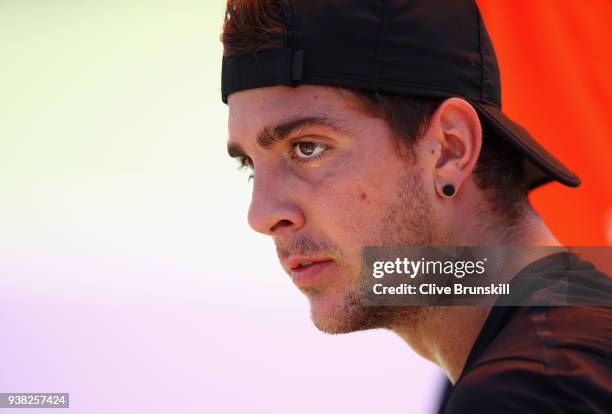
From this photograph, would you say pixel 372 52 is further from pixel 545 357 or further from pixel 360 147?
pixel 545 357

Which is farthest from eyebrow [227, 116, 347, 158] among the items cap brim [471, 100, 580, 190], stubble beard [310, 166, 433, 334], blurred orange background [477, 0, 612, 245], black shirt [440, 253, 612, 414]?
blurred orange background [477, 0, 612, 245]

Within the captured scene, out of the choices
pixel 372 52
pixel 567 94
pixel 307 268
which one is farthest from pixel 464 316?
pixel 567 94

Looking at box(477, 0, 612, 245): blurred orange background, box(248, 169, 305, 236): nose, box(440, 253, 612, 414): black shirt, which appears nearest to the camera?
box(440, 253, 612, 414): black shirt

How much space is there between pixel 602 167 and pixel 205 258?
4.78 feet

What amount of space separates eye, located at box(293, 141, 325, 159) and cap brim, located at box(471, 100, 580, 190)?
1.07 feet

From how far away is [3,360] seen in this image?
2.70 metres

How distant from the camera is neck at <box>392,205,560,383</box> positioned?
1437 millimetres

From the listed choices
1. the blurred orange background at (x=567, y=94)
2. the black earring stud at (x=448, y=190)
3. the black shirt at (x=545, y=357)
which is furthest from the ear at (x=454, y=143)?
the blurred orange background at (x=567, y=94)

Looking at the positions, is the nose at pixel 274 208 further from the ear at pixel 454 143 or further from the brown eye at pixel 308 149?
the ear at pixel 454 143

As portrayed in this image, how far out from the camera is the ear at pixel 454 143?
1456 millimetres

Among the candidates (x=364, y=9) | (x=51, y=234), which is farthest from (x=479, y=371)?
(x=51, y=234)

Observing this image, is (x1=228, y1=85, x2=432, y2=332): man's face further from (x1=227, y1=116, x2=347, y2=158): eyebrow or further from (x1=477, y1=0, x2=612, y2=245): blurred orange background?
(x1=477, y1=0, x2=612, y2=245): blurred orange background
